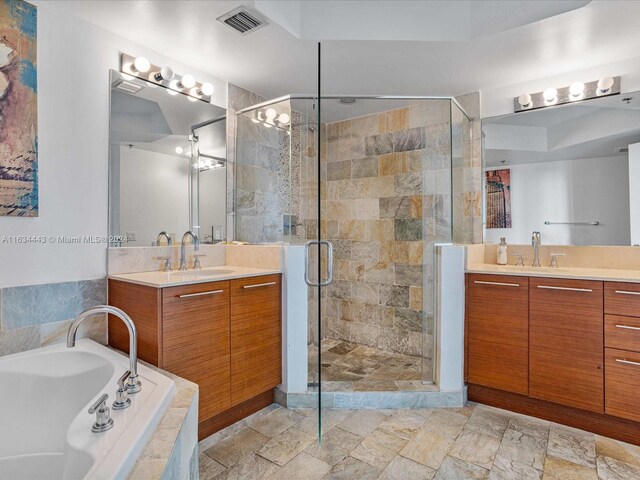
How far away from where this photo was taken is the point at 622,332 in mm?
2061

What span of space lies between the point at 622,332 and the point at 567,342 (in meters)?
0.28

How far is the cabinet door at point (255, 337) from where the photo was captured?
222 centimetres

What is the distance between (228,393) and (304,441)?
1.71 ft

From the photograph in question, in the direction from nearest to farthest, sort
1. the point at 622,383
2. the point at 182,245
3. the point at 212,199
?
the point at 622,383 → the point at 182,245 → the point at 212,199

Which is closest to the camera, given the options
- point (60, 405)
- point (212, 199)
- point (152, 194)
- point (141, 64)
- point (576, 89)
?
point (60, 405)

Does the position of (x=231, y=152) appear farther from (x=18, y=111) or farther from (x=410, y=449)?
(x=410, y=449)

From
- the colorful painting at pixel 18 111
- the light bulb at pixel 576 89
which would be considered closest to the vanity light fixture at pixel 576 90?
the light bulb at pixel 576 89

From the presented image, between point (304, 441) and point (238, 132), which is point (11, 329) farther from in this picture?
point (238, 132)

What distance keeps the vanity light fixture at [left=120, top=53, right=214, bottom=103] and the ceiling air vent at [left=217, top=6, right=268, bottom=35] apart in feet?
1.98

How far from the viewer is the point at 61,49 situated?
1.99 meters

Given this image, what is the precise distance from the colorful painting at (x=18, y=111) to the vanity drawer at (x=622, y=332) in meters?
3.21

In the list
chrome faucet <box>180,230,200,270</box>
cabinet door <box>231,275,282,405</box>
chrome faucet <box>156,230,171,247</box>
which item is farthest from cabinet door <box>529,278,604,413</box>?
chrome faucet <box>156,230,171,247</box>

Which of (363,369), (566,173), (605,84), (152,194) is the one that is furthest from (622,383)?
(152,194)

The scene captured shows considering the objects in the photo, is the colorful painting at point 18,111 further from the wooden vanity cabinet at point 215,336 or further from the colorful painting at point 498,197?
the colorful painting at point 498,197
